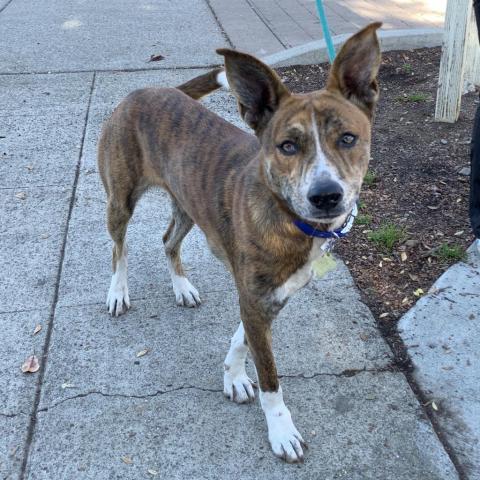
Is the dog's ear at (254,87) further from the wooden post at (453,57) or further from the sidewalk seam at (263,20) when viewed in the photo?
the sidewalk seam at (263,20)

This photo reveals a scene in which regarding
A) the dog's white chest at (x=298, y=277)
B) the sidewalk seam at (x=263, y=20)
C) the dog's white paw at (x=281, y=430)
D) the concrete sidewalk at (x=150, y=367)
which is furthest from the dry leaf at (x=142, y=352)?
the sidewalk seam at (x=263, y=20)

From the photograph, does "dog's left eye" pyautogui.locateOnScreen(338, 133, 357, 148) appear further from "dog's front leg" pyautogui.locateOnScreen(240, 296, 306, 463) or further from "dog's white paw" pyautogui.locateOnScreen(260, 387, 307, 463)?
"dog's white paw" pyautogui.locateOnScreen(260, 387, 307, 463)

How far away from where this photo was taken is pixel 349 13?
30.0 feet

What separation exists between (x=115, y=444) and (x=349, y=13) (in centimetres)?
792

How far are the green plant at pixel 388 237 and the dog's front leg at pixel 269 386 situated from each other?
5.49 feet

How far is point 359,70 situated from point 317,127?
18.1 inches

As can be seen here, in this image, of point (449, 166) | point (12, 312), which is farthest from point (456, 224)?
point (12, 312)

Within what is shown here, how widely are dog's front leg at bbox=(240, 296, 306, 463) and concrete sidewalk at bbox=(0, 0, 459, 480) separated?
0.09 metres

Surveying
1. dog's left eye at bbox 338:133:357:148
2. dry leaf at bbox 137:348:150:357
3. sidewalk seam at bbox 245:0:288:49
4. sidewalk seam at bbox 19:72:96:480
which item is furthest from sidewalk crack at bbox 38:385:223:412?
sidewalk seam at bbox 245:0:288:49

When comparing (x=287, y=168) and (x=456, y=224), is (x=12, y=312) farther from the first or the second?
(x=456, y=224)

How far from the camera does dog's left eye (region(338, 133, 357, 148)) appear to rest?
2566 millimetres

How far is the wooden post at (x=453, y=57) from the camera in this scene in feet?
17.3

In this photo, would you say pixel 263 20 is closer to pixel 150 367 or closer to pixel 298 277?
pixel 150 367

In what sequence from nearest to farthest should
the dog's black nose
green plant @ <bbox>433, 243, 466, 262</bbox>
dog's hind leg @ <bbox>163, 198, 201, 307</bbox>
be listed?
the dog's black nose → dog's hind leg @ <bbox>163, 198, 201, 307</bbox> → green plant @ <bbox>433, 243, 466, 262</bbox>
